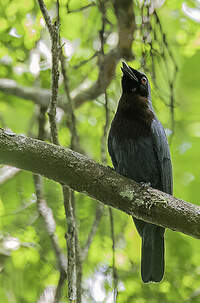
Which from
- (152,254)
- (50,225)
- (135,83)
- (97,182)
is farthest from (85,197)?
(97,182)

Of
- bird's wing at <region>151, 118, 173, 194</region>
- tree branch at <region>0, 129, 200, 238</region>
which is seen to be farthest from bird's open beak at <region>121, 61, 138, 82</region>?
tree branch at <region>0, 129, 200, 238</region>

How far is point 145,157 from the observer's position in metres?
4.05

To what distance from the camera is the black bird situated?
4031 mm

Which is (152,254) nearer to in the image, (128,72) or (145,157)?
(145,157)

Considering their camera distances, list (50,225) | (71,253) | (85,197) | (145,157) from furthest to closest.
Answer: (85,197)
(50,225)
(145,157)
(71,253)

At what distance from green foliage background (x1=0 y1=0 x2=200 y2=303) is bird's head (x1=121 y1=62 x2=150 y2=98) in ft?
1.23

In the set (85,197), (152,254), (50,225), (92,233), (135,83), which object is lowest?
(152,254)

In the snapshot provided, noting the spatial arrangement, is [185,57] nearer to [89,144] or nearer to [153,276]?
[89,144]

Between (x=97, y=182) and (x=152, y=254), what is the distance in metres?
1.50

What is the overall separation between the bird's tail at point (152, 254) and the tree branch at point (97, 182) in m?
1.20

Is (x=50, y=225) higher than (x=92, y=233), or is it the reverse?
(x=50, y=225)

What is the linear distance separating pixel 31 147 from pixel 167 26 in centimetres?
347

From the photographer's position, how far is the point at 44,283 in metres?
4.65

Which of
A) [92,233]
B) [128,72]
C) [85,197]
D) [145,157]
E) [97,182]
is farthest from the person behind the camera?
[85,197]
